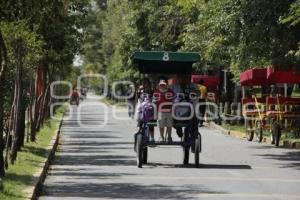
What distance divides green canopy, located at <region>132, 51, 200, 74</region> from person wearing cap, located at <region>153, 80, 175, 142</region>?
0.64 m

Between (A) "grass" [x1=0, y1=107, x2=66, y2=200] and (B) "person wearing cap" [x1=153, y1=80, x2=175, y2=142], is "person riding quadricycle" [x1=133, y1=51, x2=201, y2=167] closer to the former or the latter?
(B) "person wearing cap" [x1=153, y1=80, x2=175, y2=142]

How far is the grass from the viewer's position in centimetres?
1209

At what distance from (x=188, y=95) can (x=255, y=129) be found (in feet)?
32.0

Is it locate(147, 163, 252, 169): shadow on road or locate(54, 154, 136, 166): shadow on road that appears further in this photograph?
locate(54, 154, 136, 166): shadow on road

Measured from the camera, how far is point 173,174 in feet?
53.2

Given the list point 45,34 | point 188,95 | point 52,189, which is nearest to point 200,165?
point 188,95

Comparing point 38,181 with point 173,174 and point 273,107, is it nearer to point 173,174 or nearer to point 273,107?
point 173,174

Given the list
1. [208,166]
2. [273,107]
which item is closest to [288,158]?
[208,166]

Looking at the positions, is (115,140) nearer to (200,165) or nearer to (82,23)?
(82,23)

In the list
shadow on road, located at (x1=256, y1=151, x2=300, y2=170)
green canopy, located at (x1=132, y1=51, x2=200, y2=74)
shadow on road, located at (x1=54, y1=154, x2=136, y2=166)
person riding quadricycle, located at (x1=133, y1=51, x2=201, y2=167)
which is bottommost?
shadow on road, located at (x1=54, y1=154, x2=136, y2=166)

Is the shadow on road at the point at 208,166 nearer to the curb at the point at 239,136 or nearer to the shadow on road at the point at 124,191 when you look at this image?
the shadow on road at the point at 124,191

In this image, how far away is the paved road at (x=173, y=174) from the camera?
13312 mm

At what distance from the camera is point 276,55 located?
21938 mm

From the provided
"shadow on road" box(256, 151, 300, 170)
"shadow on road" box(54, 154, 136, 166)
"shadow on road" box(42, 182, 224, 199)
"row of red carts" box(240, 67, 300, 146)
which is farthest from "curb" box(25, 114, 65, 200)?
"row of red carts" box(240, 67, 300, 146)
